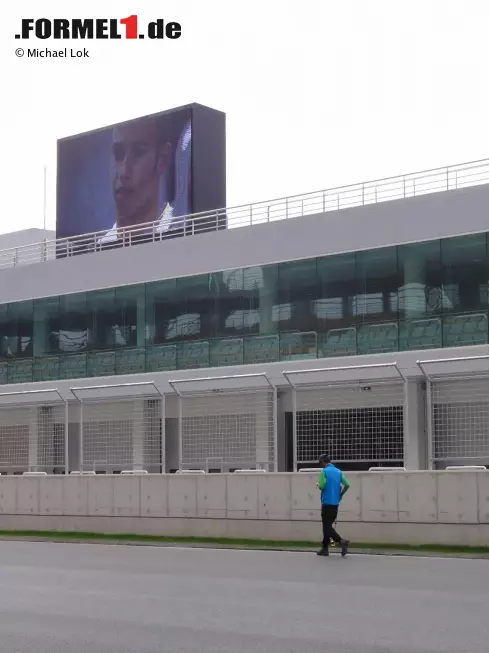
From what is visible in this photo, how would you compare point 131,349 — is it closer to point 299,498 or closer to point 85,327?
point 85,327

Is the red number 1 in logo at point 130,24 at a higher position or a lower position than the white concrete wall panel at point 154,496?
higher

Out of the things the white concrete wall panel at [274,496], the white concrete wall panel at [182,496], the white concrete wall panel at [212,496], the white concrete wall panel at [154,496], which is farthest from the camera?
the white concrete wall panel at [154,496]

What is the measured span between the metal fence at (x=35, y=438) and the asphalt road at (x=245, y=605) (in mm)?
8173

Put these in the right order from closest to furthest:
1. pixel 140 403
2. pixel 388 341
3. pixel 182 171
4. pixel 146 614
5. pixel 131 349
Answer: pixel 146 614
pixel 140 403
pixel 388 341
pixel 131 349
pixel 182 171

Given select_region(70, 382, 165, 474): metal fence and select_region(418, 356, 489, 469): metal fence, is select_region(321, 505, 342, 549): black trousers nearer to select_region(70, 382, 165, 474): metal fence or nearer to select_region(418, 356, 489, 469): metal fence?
select_region(418, 356, 489, 469): metal fence

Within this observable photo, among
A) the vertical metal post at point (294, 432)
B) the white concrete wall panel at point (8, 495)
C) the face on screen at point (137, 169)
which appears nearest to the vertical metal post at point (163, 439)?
the vertical metal post at point (294, 432)

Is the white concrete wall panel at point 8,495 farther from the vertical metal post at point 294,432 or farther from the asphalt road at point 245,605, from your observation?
the asphalt road at point 245,605

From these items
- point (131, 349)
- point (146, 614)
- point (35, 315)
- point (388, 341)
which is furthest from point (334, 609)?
point (35, 315)

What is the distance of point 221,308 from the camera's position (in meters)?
32.1

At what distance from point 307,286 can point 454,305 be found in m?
4.22

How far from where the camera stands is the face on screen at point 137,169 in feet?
156

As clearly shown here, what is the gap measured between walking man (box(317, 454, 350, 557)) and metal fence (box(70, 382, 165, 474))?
6.37m

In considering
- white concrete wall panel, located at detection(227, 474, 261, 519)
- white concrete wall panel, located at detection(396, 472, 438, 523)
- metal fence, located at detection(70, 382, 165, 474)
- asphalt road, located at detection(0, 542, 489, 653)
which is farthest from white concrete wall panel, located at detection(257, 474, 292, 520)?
metal fence, located at detection(70, 382, 165, 474)

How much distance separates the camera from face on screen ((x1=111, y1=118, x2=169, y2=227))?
4747cm
